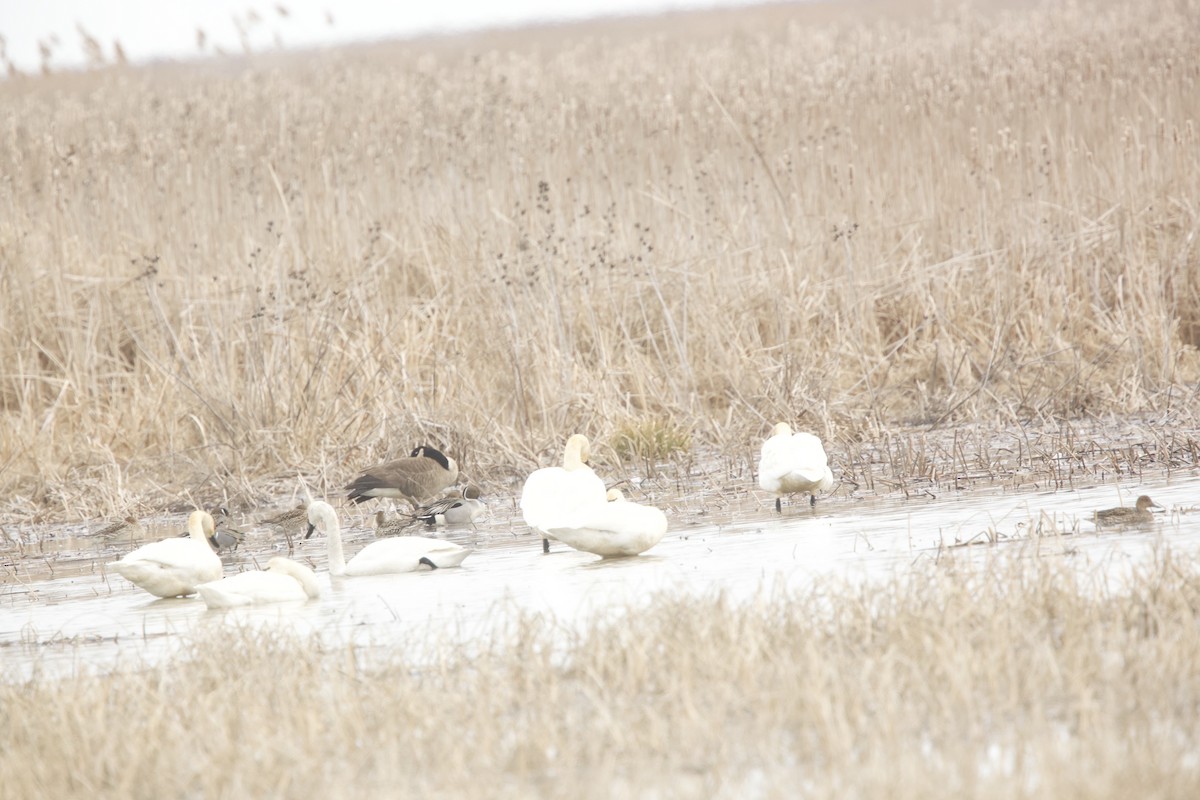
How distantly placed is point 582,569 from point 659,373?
425 centimetres

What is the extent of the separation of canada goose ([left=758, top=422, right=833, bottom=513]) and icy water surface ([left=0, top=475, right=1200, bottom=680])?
162 mm

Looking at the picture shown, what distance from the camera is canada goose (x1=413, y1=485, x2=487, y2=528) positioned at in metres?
7.65

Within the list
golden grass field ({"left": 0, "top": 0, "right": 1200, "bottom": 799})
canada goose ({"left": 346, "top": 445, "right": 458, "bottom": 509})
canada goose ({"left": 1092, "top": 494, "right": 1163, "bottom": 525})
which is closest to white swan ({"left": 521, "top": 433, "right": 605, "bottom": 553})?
golden grass field ({"left": 0, "top": 0, "right": 1200, "bottom": 799})

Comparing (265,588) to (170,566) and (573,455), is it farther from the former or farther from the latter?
(573,455)

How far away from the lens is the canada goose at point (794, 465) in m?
6.93

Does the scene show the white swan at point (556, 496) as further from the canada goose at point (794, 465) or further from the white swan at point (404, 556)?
the canada goose at point (794, 465)

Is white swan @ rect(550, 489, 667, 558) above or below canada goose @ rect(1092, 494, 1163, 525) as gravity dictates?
above

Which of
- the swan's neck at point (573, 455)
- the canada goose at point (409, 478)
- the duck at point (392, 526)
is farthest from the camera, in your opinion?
the canada goose at point (409, 478)

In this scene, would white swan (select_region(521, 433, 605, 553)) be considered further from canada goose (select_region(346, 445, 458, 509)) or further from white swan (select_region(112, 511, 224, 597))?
canada goose (select_region(346, 445, 458, 509))

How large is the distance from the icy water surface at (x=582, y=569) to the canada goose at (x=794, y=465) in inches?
6.4

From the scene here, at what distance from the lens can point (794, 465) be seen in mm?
6922

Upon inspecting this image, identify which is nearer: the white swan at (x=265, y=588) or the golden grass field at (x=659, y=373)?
the golden grass field at (x=659, y=373)

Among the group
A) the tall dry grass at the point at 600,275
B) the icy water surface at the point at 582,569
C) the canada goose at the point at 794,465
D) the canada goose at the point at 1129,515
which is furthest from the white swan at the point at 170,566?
the canada goose at the point at 1129,515

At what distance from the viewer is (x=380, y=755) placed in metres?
3.46
